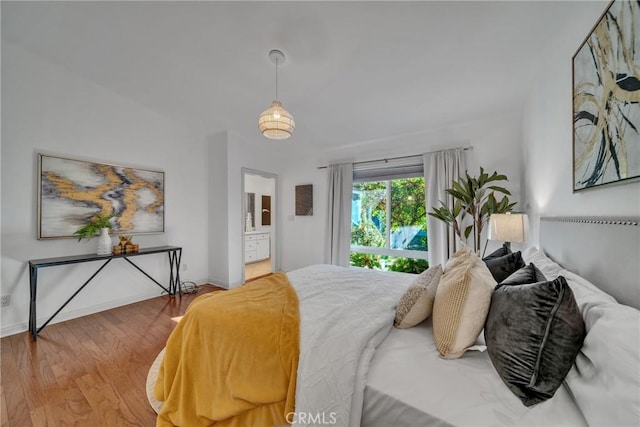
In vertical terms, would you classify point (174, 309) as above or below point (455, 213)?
below

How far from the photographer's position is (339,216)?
4004 mm

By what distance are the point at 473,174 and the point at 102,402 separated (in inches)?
166

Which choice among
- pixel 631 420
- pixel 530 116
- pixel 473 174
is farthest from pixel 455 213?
pixel 631 420

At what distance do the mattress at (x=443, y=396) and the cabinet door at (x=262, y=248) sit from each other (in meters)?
5.09

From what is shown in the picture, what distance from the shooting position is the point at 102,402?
56.9 inches

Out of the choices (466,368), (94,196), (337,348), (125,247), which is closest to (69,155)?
(94,196)

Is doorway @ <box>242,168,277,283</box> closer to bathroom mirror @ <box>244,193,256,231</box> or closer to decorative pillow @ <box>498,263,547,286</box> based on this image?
bathroom mirror @ <box>244,193,256,231</box>

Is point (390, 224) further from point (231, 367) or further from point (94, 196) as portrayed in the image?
point (94, 196)

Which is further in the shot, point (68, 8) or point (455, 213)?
point (455, 213)

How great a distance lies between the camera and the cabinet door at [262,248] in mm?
5816

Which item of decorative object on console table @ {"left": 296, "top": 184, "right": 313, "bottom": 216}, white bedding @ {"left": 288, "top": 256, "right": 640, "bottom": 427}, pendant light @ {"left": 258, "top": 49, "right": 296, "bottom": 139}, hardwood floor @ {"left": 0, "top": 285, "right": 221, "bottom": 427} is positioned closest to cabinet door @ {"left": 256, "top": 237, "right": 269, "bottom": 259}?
decorative object on console table @ {"left": 296, "top": 184, "right": 313, "bottom": 216}

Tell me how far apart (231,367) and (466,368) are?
1062 millimetres

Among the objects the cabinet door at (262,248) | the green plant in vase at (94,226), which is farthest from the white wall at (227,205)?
the cabinet door at (262,248)

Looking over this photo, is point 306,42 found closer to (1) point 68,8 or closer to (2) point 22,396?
(1) point 68,8
